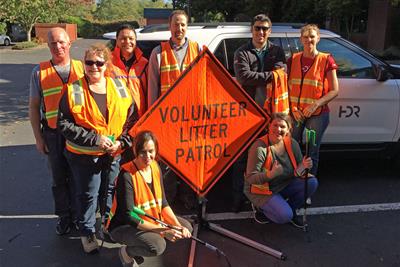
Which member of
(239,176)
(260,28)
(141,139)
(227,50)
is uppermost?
(260,28)

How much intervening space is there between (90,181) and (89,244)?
0.59 m

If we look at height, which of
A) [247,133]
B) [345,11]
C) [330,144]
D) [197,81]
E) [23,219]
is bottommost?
[23,219]

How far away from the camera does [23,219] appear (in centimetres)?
427

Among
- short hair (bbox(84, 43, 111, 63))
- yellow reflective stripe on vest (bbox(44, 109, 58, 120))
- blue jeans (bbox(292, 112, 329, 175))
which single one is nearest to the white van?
blue jeans (bbox(292, 112, 329, 175))

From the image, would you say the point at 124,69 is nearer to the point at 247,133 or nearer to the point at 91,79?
the point at 91,79

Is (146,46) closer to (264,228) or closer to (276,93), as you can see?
(276,93)

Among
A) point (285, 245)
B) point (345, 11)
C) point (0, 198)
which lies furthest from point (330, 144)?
point (345, 11)

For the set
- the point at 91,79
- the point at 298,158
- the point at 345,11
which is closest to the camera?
the point at 91,79

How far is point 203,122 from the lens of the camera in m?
3.59

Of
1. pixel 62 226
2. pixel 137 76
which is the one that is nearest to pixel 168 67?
pixel 137 76

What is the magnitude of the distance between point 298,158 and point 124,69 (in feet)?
5.97

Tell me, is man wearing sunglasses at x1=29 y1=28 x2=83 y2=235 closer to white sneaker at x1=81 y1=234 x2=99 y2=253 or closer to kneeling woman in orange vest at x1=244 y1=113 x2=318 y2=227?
white sneaker at x1=81 y1=234 x2=99 y2=253

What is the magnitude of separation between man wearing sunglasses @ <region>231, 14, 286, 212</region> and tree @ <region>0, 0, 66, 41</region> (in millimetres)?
30277

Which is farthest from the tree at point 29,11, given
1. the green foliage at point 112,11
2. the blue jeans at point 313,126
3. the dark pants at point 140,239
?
the green foliage at point 112,11
